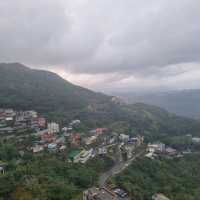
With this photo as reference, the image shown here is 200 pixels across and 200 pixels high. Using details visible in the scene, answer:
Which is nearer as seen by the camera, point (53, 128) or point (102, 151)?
point (102, 151)

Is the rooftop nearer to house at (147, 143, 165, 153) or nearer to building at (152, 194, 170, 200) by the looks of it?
building at (152, 194, 170, 200)

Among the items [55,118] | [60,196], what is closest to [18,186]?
[60,196]

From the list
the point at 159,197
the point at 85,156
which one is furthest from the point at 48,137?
the point at 159,197

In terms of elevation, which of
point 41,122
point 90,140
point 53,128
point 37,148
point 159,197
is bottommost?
point 159,197

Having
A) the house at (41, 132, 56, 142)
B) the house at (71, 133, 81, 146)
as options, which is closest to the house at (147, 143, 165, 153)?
the house at (71, 133, 81, 146)

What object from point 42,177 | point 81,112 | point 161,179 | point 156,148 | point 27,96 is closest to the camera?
point 42,177

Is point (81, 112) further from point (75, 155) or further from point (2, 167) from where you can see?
point (2, 167)
